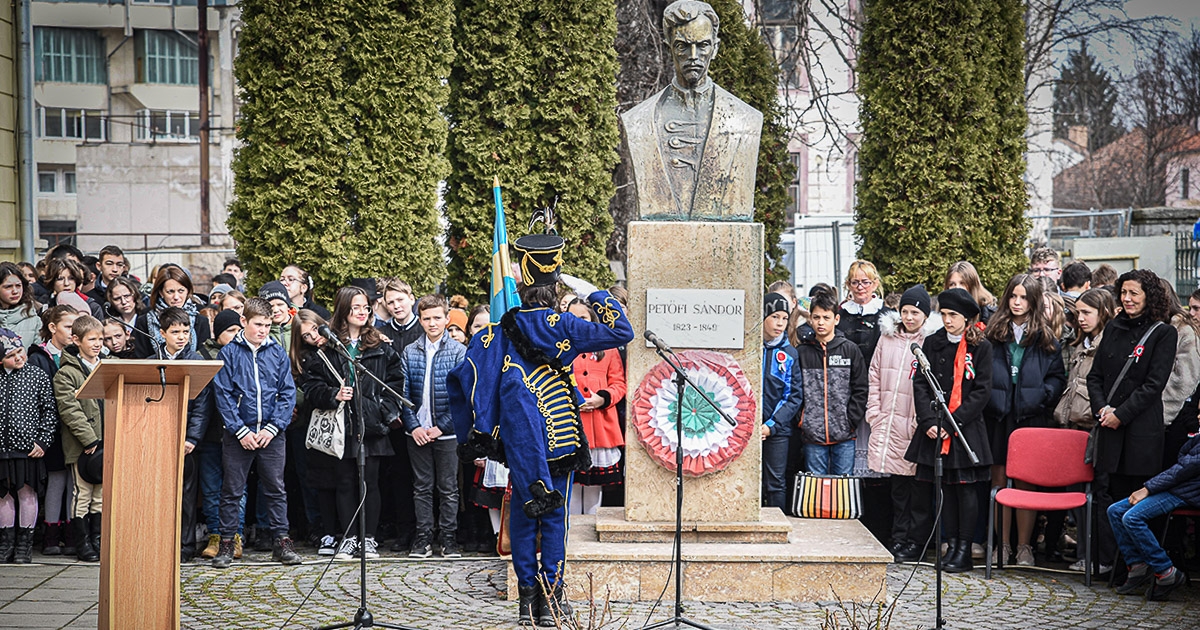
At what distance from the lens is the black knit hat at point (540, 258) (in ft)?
20.8

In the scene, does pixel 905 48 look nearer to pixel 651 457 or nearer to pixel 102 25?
pixel 651 457

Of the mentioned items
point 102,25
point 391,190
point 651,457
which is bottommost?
point 651,457

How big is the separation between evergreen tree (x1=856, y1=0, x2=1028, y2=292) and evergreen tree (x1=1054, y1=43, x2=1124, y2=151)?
22758 mm

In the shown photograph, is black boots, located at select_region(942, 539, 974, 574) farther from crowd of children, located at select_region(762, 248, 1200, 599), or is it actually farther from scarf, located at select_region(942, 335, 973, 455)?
scarf, located at select_region(942, 335, 973, 455)

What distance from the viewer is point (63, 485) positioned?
8258 mm

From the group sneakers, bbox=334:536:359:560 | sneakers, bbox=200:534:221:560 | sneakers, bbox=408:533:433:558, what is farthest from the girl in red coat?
sneakers, bbox=200:534:221:560

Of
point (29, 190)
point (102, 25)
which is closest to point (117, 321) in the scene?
point (29, 190)

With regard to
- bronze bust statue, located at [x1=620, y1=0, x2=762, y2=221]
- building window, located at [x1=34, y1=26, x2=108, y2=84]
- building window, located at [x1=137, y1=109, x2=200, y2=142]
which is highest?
building window, located at [x1=34, y1=26, x2=108, y2=84]

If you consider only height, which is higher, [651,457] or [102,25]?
[102,25]

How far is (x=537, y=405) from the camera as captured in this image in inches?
247

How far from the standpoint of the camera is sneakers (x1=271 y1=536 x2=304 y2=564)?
8070mm

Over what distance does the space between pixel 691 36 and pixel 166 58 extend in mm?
24638

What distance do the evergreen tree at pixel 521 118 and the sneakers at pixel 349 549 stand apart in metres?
4.78

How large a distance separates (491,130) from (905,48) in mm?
4167
